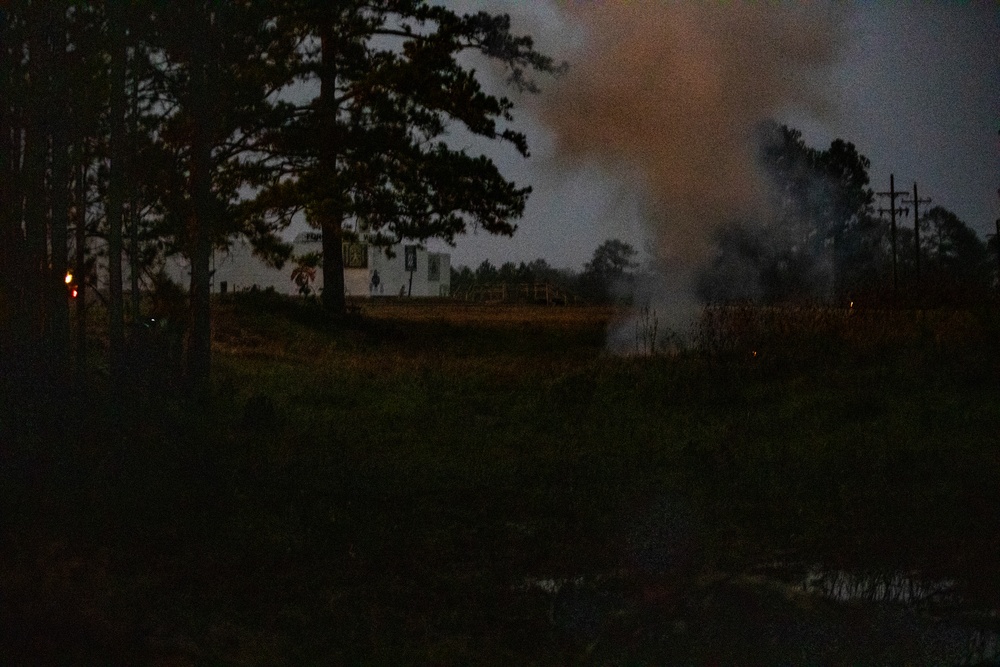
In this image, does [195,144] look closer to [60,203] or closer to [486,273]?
[60,203]

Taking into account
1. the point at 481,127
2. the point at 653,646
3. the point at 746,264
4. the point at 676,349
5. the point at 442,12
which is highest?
the point at 442,12

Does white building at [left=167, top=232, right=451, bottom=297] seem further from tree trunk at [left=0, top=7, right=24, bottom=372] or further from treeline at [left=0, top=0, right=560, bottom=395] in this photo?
tree trunk at [left=0, top=7, right=24, bottom=372]

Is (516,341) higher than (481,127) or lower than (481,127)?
lower

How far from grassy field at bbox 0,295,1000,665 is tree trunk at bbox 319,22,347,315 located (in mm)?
9314

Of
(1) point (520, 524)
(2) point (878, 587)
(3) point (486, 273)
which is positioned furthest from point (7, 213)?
(3) point (486, 273)

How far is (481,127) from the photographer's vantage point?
29.0 metres

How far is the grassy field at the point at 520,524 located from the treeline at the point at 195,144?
161 cm

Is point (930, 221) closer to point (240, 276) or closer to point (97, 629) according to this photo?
point (240, 276)

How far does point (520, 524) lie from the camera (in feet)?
32.4

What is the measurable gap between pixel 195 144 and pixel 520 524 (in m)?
8.40

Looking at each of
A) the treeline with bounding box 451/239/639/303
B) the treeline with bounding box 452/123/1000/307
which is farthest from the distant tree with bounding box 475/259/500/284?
the treeline with bounding box 452/123/1000/307

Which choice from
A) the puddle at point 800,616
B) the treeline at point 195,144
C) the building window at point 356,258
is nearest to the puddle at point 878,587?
the puddle at point 800,616

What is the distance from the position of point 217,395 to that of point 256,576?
354 inches

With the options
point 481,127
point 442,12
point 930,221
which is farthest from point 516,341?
point 930,221
